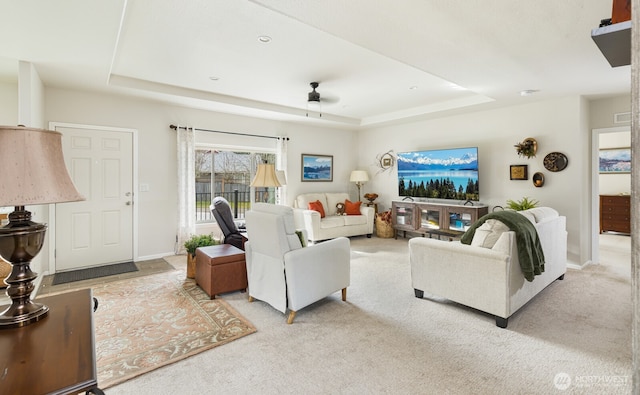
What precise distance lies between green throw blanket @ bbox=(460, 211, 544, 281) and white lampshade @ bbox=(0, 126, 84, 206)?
9.81 feet

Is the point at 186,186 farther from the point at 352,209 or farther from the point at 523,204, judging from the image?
the point at 523,204

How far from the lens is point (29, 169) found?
3.68 feet

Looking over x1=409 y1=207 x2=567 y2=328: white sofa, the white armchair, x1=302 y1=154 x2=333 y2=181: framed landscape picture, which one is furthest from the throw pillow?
x1=302 y1=154 x2=333 y2=181: framed landscape picture

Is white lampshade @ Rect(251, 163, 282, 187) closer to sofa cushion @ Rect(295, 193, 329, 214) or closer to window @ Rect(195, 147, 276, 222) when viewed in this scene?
window @ Rect(195, 147, 276, 222)

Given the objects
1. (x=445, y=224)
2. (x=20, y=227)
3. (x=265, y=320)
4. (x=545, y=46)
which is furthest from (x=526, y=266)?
(x=20, y=227)

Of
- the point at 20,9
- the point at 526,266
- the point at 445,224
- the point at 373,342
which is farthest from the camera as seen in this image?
the point at 445,224

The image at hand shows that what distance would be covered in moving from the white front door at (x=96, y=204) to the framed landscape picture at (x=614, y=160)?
363 inches

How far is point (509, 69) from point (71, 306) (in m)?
4.03

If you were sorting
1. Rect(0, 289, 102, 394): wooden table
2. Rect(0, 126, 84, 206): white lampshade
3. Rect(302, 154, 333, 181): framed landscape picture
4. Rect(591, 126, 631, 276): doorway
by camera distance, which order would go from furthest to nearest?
Rect(302, 154, 333, 181): framed landscape picture, Rect(591, 126, 631, 276): doorway, Rect(0, 126, 84, 206): white lampshade, Rect(0, 289, 102, 394): wooden table

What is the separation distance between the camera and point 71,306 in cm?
138

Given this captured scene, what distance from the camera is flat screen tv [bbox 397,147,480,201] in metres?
5.27

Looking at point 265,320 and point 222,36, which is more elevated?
point 222,36

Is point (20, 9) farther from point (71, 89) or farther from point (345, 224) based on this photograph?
point (345, 224)

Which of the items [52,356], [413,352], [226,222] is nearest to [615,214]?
[413,352]
